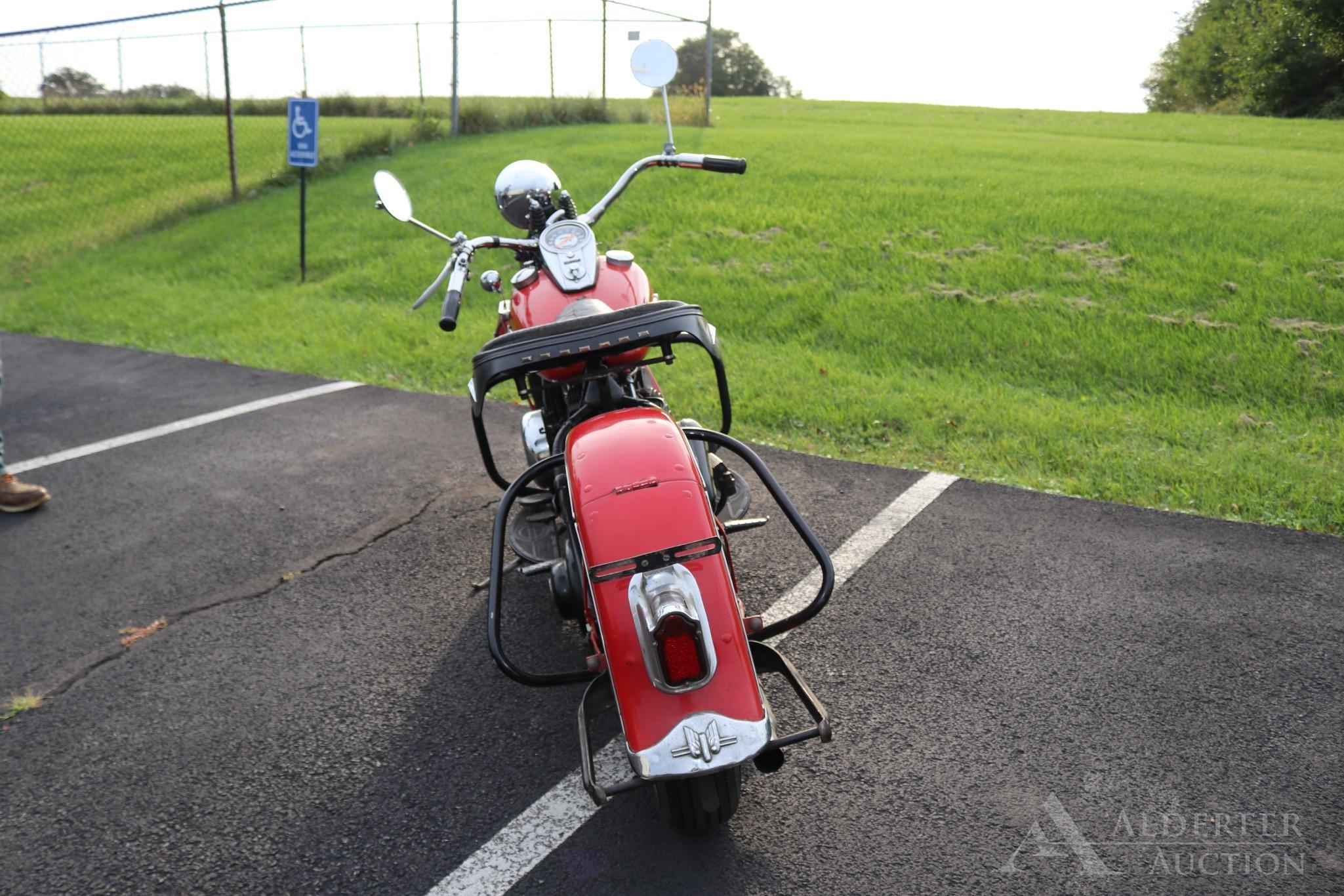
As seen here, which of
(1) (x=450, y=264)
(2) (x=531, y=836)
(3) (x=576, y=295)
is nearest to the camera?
(2) (x=531, y=836)

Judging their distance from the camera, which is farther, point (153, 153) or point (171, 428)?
point (153, 153)

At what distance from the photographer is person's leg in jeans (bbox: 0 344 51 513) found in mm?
4926

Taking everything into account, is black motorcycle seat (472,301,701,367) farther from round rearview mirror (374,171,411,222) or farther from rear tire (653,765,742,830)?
rear tire (653,765,742,830)

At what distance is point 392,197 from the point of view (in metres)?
3.51

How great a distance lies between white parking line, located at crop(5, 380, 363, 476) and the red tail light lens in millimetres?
4725

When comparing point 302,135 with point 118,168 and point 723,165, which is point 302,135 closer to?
point 723,165

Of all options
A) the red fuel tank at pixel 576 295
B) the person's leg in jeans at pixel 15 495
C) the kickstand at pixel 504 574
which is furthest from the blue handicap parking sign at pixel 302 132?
the red fuel tank at pixel 576 295

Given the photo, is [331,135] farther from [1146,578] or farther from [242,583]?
[1146,578]

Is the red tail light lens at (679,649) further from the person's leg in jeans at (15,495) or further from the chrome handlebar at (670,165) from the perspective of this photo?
the person's leg in jeans at (15,495)

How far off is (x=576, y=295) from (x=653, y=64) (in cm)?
129

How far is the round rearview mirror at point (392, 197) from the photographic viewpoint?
346 cm

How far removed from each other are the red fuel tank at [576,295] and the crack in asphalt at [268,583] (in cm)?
164

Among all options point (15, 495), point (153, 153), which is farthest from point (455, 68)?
point (15, 495)

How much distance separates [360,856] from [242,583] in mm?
1939
